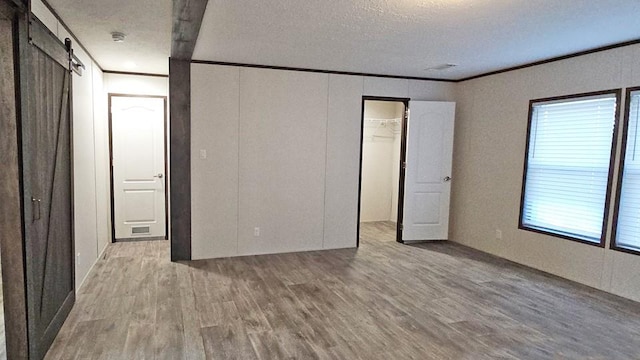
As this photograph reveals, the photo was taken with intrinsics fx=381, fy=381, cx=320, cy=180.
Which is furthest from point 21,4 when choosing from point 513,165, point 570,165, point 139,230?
point 513,165

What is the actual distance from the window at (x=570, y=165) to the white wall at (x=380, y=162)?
2.86 m

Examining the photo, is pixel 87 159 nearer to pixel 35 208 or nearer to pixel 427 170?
pixel 35 208

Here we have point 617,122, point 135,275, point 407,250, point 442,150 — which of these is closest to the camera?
point 617,122

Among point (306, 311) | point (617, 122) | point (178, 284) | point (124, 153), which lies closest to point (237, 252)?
point (178, 284)

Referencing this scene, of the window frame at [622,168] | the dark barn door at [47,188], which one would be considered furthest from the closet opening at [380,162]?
the dark barn door at [47,188]

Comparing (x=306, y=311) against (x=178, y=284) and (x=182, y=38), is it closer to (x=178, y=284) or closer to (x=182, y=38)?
(x=178, y=284)

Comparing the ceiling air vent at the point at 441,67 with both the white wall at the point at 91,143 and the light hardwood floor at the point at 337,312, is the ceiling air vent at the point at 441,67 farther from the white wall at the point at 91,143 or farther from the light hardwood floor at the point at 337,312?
the white wall at the point at 91,143

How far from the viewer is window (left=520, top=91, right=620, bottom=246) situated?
3.86 m

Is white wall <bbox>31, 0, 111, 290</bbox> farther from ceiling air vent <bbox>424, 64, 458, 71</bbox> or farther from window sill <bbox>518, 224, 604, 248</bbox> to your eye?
window sill <bbox>518, 224, 604, 248</bbox>

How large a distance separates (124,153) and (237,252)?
2300 mm

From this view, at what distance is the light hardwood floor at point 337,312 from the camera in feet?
8.72

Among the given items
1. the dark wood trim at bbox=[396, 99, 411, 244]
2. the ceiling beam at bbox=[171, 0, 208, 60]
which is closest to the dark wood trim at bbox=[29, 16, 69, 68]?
the ceiling beam at bbox=[171, 0, 208, 60]

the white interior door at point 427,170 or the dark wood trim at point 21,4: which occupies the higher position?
the dark wood trim at point 21,4

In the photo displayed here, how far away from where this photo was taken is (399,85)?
18.2 ft
